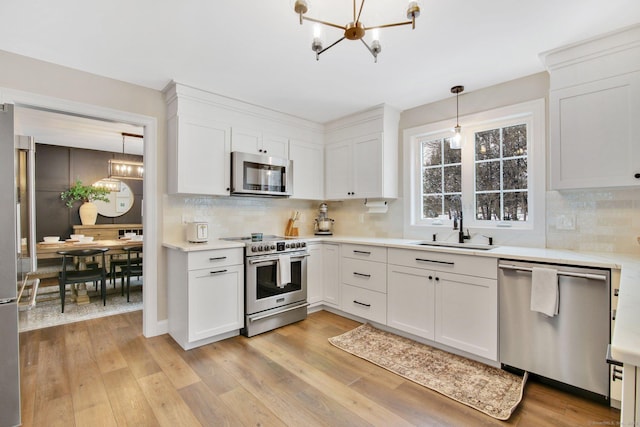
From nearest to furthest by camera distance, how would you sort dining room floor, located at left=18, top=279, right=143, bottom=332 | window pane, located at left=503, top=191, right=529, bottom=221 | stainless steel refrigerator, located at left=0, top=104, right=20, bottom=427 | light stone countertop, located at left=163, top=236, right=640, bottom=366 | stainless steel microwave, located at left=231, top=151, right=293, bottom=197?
light stone countertop, located at left=163, top=236, right=640, bottom=366
stainless steel refrigerator, located at left=0, top=104, right=20, bottom=427
window pane, located at left=503, top=191, right=529, bottom=221
stainless steel microwave, located at left=231, top=151, right=293, bottom=197
dining room floor, located at left=18, top=279, right=143, bottom=332

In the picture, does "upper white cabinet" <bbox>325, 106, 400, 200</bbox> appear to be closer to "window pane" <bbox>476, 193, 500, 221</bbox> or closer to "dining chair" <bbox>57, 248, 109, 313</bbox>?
"window pane" <bbox>476, 193, 500, 221</bbox>

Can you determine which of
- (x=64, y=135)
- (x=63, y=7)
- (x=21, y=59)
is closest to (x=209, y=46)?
(x=63, y=7)

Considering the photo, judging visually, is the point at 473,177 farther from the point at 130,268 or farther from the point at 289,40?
the point at 130,268

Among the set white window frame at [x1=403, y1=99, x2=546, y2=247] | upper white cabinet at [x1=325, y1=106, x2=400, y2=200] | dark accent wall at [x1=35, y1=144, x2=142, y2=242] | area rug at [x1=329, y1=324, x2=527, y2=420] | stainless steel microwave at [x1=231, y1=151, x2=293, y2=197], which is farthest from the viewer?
dark accent wall at [x1=35, y1=144, x2=142, y2=242]

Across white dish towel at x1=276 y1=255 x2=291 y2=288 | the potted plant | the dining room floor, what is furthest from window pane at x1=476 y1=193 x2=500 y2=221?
the potted plant

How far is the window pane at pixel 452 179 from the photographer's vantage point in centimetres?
323

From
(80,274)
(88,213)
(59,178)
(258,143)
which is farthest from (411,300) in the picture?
(59,178)

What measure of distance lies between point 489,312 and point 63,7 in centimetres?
353

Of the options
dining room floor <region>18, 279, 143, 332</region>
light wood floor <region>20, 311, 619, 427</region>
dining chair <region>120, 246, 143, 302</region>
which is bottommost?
light wood floor <region>20, 311, 619, 427</region>

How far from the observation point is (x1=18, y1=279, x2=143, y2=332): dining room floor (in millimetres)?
3340

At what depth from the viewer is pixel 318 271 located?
3.62 m

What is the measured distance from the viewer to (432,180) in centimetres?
345

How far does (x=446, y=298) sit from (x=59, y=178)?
280 inches

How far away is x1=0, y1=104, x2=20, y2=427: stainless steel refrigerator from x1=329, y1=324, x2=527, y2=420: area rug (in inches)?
84.6
